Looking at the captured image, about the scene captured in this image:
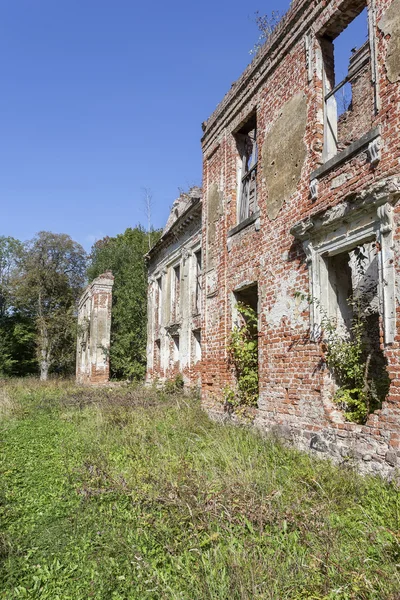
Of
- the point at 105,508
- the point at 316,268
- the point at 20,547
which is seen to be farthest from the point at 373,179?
the point at 20,547

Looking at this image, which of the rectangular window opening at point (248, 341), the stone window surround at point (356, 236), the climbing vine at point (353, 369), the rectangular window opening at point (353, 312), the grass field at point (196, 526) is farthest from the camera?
the rectangular window opening at point (248, 341)

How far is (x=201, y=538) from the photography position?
4000 millimetres

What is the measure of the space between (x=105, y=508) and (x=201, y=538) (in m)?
1.51

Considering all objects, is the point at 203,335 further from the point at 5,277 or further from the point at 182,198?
the point at 5,277

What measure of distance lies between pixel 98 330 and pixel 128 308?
2.81 m

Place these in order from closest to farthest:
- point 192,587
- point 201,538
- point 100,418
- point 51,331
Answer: point 192,587
point 201,538
point 100,418
point 51,331

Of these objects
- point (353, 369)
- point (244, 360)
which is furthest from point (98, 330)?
point (353, 369)

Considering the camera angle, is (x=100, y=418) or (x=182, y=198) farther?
(x=182, y=198)

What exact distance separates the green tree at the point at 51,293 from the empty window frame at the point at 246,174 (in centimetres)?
2581

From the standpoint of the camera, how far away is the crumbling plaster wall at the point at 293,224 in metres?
5.59

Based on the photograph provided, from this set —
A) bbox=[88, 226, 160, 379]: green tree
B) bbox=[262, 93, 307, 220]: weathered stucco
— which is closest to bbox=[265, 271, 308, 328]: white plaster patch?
bbox=[262, 93, 307, 220]: weathered stucco

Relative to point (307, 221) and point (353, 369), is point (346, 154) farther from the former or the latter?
point (353, 369)

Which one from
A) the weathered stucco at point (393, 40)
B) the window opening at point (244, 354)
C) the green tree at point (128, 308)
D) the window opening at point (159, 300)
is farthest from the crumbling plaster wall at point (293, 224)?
the green tree at point (128, 308)

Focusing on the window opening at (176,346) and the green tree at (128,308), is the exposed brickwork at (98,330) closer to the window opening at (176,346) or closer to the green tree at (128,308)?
the green tree at (128,308)
